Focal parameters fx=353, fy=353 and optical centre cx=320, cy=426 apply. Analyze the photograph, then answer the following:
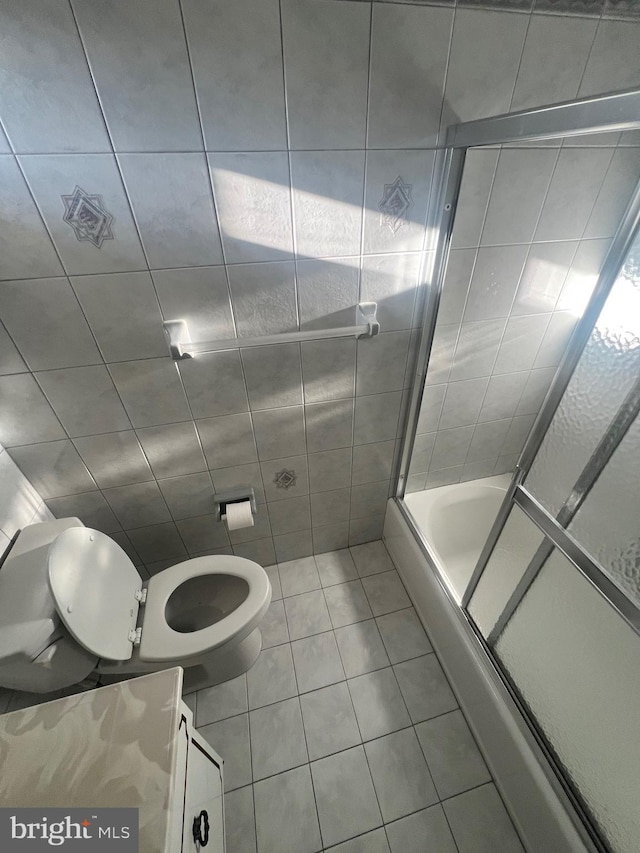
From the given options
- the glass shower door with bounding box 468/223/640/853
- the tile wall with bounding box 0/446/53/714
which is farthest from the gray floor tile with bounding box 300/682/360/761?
the tile wall with bounding box 0/446/53/714

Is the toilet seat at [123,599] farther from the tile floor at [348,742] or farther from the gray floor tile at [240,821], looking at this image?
the gray floor tile at [240,821]

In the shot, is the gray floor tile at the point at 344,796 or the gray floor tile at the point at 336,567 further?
the gray floor tile at the point at 336,567

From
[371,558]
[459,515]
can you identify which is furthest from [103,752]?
[459,515]

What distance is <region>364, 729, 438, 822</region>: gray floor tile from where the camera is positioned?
1118 millimetres

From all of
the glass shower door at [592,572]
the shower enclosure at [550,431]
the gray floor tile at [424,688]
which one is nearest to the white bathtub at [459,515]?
the shower enclosure at [550,431]

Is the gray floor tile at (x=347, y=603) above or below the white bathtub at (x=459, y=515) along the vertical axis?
below

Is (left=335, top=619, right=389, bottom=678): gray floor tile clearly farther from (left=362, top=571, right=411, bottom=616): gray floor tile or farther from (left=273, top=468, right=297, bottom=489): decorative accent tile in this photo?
(left=273, top=468, right=297, bottom=489): decorative accent tile

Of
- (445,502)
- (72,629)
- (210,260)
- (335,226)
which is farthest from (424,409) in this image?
(72,629)

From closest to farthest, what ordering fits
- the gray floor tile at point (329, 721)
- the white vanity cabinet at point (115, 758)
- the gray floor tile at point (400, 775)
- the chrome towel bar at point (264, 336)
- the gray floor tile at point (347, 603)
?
1. the white vanity cabinet at point (115, 758)
2. the chrome towel bar at point (264, 336)
3. the gray floor tile at point (400, 775)
4. the gray floor tile at point (329, 721)
5. the gray floor tile at point (347, 603)

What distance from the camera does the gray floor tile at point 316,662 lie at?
4.57 ft

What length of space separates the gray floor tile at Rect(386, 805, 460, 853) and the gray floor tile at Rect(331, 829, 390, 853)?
0.02 metres

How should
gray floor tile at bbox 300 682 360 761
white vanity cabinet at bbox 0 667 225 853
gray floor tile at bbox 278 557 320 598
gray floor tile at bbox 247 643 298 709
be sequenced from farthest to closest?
gray floor tile at bbox 278 557 320 598 < gray floor tile at bbox 247 643 298 709 < gray floor tile at bbox 300 682 360 761 < white vanity cabinet at bbox 0 667 225 853

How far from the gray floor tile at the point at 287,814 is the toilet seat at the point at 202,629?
486 mm

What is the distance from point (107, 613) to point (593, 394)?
1.41m
